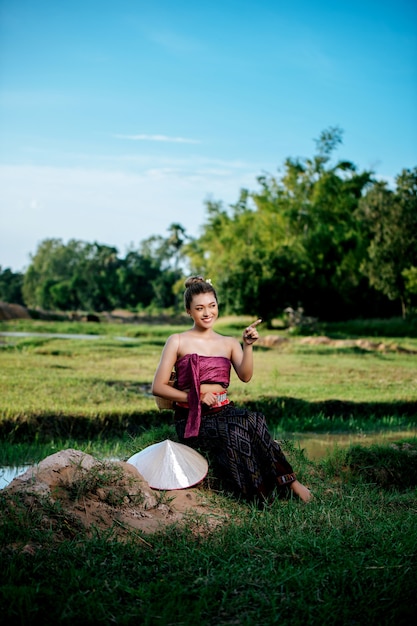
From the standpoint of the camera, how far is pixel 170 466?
3420mm

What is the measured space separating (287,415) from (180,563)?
444 cm

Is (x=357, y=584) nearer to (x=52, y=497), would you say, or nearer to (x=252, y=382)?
(x=52, y=497)

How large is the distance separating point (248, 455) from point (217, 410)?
0.29 metres

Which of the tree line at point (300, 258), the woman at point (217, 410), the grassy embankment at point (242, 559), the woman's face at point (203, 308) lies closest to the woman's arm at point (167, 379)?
the woman at point (217, 410)

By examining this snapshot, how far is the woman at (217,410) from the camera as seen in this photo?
3455 millimetres

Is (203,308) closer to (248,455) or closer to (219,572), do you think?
(248,455)

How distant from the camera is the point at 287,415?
6867mm

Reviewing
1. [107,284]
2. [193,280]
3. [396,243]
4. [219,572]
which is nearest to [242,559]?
[219,572]

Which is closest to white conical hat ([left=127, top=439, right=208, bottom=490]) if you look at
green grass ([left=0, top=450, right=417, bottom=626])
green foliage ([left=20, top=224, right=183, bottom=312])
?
green grass ([left=0, top=450, right=417, bottom=626])

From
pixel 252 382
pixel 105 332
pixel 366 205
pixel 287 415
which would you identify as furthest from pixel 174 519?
pixel 366 205

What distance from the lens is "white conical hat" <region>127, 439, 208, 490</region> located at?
11.1ft

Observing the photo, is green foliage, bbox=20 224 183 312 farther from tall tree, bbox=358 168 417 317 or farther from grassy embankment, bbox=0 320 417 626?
grassy embankment, bbox=0 320 417 626

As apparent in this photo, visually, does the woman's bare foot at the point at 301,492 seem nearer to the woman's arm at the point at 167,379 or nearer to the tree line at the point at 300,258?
the woman's arm at the point at 167,379

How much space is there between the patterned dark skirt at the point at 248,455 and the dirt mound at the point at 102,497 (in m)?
0.23
